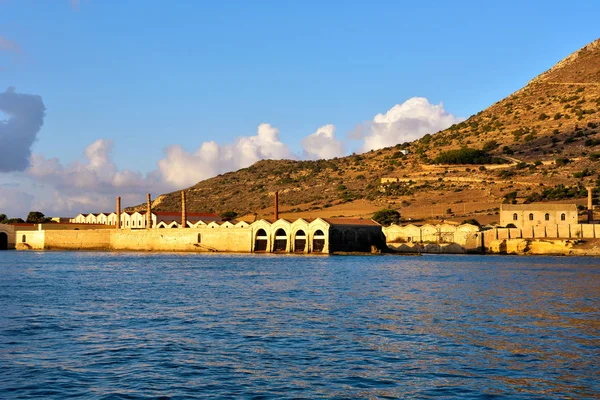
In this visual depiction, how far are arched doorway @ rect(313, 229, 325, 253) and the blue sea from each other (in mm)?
47500

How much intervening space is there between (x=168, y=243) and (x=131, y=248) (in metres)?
8.29

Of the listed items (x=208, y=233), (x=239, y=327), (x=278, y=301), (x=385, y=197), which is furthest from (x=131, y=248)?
(x=239, y=327)

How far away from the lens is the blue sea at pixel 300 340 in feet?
62.2

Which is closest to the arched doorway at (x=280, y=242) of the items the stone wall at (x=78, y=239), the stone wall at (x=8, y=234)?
the stone wall at (x=78, y=239)

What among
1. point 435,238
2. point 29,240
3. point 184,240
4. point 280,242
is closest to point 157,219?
point 29,240

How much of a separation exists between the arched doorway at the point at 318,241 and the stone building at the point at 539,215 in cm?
2443

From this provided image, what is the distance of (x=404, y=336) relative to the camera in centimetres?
2688

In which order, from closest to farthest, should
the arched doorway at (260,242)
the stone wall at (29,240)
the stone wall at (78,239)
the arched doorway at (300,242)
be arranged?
the arched doorway at (300,242), the arched doorway at (260,242), the stone wall at (78,239), the stone wall at (29,240)

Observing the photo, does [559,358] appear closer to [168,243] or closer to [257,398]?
[257,398]

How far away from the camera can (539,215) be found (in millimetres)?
95875

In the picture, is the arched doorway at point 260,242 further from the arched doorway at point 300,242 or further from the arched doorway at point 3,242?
the arched doorway at point 3,242

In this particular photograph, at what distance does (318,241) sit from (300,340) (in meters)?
72.2

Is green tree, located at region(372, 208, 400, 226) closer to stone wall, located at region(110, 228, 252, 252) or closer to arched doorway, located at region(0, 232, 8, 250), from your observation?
stone wall, located at region(110, 228, 252, 252)

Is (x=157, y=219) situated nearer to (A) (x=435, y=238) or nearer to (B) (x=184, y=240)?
(B) (x=184, y=240)
